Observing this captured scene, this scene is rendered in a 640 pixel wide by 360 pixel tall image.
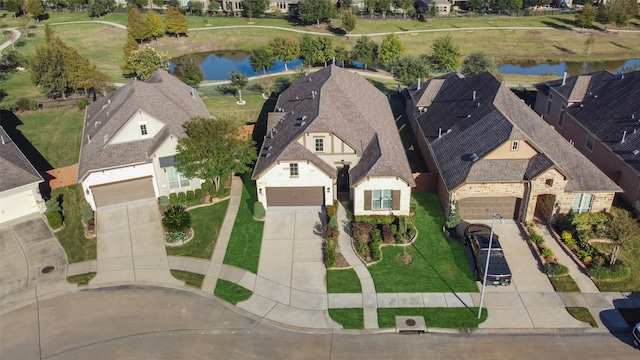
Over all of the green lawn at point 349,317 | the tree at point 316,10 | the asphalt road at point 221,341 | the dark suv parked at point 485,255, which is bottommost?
the asphalt road at point 221,341

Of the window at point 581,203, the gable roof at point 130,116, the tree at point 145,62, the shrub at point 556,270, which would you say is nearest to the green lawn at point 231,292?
the gable roof at point 130,116

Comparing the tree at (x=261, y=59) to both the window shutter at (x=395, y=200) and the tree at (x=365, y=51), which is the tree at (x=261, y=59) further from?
the window shutter at (x=395, y=200)

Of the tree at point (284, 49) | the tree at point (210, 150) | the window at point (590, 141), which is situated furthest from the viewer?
the tree at point (284, 49)

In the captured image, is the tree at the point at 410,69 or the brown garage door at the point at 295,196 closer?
the brown garage door at the point at 295,196

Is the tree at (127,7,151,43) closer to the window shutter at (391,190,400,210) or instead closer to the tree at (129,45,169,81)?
the tree at (129,45,169,81)

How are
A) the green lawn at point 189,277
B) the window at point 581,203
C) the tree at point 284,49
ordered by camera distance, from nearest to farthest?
the green lawn at point 189,277 < the window at point 581,203 < the tree at point 284,49

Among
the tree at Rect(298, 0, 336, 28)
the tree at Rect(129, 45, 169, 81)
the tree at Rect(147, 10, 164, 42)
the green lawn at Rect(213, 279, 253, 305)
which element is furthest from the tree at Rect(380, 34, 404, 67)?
the green lawn at Rect(213, 279, 253, 305)

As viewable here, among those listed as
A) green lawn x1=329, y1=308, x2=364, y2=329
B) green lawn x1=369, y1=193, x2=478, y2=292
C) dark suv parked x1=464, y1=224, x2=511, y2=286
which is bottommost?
green lawn x1=329, y1=308, x2=364, y2=329
